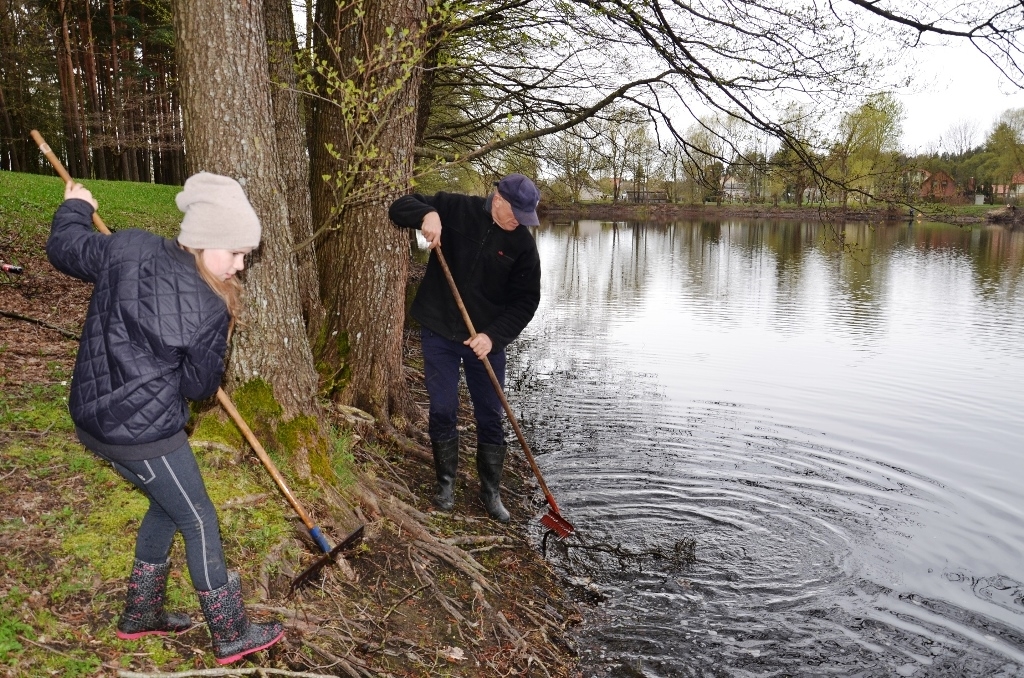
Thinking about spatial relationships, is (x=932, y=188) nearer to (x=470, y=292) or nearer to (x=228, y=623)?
(x=470, y=292)

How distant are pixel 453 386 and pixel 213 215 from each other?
285cm

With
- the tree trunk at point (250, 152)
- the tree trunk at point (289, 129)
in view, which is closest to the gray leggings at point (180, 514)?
the tree trunk at point (250, 152)

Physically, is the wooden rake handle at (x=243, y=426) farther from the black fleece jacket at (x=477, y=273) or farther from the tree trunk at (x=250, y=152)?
the black fleece jacket at (x=477, y=273)

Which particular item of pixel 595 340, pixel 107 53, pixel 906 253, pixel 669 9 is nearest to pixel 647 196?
pixel 906 253

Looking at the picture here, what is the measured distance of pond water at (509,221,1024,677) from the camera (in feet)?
16.0

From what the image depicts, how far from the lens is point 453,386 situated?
208 inches

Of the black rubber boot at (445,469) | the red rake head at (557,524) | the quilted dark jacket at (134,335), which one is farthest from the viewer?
the red rake head at (557,524)

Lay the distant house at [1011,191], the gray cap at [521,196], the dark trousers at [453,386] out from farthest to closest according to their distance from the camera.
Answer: the distant house at [1011,191] < the dark trousers at [453,386] < the gray cap at [521,196]

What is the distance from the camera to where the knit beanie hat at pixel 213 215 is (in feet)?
8.62

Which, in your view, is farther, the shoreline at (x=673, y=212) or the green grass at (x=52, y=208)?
the shoreline at (x=673, y=212)

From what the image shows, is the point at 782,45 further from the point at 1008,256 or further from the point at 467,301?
the point at 1008,256

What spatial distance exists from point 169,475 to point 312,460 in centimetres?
176

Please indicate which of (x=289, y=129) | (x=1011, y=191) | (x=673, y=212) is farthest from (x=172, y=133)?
(x=1011, y=191)

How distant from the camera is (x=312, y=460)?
14.7ft
